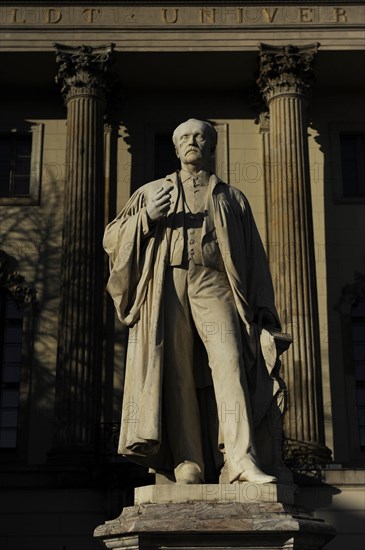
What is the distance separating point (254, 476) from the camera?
539 cm

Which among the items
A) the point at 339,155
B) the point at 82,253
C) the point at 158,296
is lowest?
the point at 158,296

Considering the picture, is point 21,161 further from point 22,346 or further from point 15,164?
point 22,346

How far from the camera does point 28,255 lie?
24500 mm

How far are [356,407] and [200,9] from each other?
10347 mm

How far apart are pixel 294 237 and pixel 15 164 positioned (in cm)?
793

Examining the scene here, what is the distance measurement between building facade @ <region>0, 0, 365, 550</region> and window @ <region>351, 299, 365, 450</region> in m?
0.05

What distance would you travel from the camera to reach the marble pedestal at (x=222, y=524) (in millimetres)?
5070

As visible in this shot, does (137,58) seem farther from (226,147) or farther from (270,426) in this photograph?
(270,426)

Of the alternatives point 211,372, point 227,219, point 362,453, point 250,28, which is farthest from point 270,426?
point 250,28

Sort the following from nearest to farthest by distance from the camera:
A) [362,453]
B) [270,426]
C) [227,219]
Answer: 1. [270,426]
2. [227,219]
3. [362,453]

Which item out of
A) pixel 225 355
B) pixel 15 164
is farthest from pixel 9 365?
pixel 225 355

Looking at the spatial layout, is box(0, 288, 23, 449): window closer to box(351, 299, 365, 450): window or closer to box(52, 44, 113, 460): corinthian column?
→ box(52, 44, 113, 460): corinthian column

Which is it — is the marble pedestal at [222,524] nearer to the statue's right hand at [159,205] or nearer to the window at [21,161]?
the statue's right hand at [159,205]

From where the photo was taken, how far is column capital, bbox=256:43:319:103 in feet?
76.3
